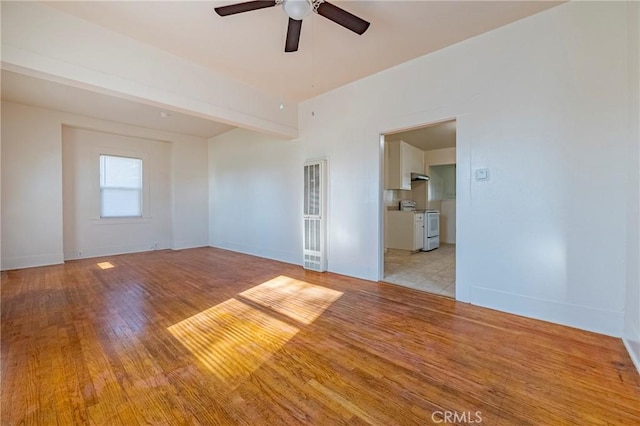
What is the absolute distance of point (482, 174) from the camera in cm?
280

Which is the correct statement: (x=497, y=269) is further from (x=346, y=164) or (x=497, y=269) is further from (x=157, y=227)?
(x=157, y=227)

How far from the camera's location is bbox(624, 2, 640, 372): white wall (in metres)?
1.90

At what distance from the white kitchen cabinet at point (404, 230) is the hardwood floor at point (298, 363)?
9.78ft

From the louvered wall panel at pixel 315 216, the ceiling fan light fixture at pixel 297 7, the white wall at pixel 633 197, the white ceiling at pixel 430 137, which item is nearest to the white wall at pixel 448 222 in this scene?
the white ceiling at pixel 430 137

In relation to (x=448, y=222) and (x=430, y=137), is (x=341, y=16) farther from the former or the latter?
(x=448, y=222)

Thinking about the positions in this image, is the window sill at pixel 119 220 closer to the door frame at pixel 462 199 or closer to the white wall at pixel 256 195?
the white wall at pixel 256 195

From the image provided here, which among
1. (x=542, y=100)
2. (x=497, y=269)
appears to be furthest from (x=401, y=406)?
(x=542, y=100)

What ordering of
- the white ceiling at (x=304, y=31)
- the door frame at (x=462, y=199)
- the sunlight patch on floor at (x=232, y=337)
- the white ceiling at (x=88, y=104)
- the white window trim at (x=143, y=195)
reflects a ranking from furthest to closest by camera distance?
the white window trim at (x=143, y=195)
the white ceiling at (x=88, y=104)
the door frame at (x=462, y=199)
the white ceiling at (x=304, y=31)
the sunlight patch on floor at (x=232, y=337)

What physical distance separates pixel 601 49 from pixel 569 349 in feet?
8.07

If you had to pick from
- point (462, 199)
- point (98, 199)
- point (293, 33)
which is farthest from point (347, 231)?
point (98, 199)

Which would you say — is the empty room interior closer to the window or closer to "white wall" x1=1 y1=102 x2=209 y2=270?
"white wall" x1=1 y1=102 x2=209 y2=270

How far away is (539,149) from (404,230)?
3.86m

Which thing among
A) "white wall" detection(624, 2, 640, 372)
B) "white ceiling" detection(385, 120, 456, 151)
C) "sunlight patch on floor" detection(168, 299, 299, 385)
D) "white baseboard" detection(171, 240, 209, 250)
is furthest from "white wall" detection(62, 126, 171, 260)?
"white wall" detection(624, 2, 640, 372)

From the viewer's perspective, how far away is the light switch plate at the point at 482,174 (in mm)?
2779
